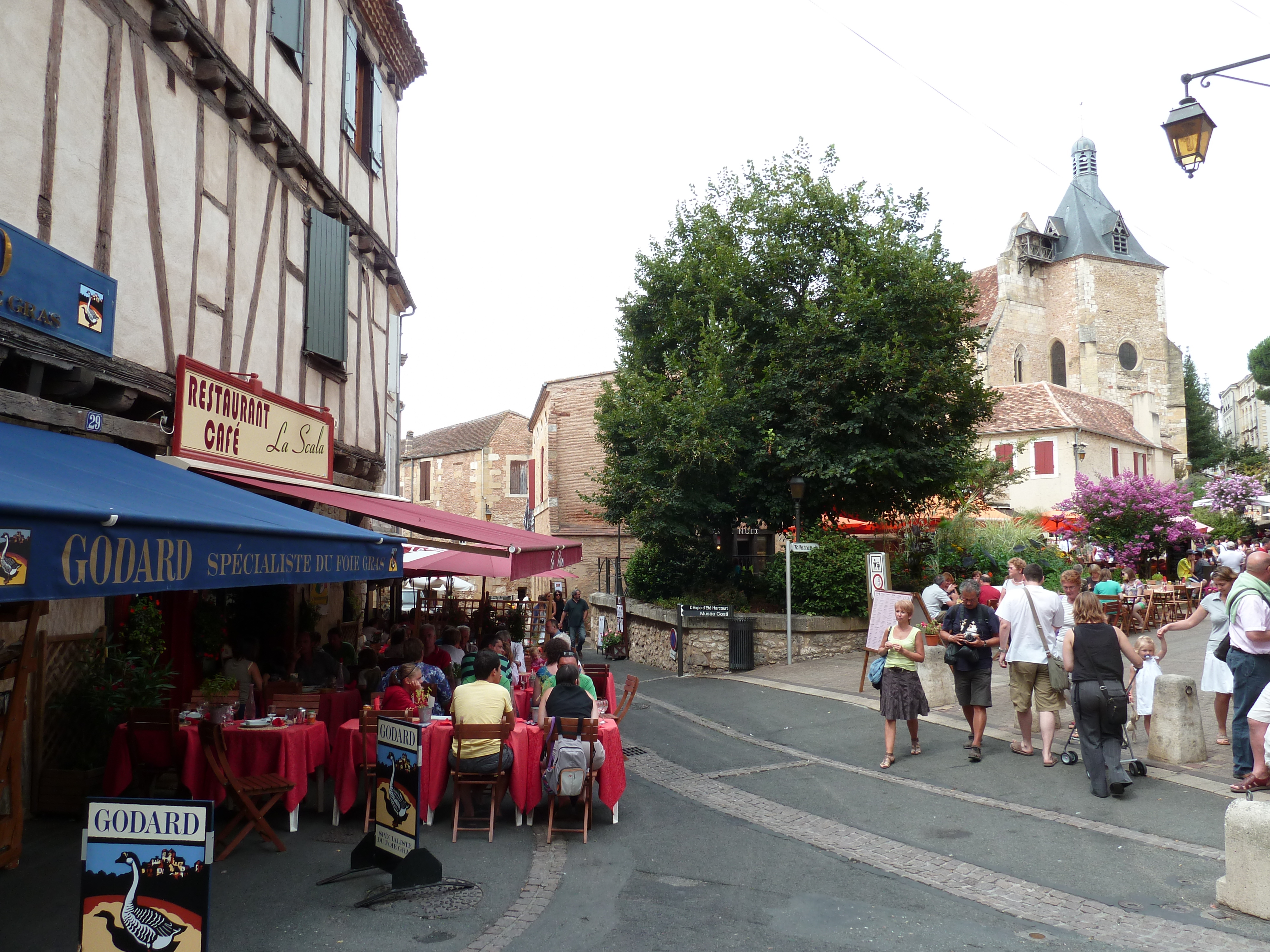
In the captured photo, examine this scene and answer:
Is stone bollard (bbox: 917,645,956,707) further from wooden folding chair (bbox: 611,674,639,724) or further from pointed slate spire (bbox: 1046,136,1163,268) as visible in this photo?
pointed slate spire (bbox: 1046,136,1163,268)

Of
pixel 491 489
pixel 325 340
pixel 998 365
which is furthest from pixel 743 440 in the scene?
pixel 998 365

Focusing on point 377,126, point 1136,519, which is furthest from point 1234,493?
point 377,126

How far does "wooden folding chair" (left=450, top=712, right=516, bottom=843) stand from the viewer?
5.97 m

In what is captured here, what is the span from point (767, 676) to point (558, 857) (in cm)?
942

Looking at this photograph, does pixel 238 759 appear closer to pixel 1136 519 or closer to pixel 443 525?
pixel 443 525

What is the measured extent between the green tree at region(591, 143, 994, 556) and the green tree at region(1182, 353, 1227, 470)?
42600mm

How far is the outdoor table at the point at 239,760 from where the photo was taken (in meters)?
5.86

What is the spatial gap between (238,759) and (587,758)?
2304 millimetres

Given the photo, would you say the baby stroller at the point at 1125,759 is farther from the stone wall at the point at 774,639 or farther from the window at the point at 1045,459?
the window at the point at 1045,459

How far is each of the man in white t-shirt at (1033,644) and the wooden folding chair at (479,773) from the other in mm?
4296

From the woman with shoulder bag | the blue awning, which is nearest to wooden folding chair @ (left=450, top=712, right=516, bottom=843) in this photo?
the blue awning

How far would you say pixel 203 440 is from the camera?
24.3 ft

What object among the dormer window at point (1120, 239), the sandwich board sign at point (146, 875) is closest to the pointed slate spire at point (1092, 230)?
the dormer window at point (1120, 239)

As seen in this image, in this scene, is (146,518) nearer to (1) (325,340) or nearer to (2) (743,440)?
(1) (325,340)
